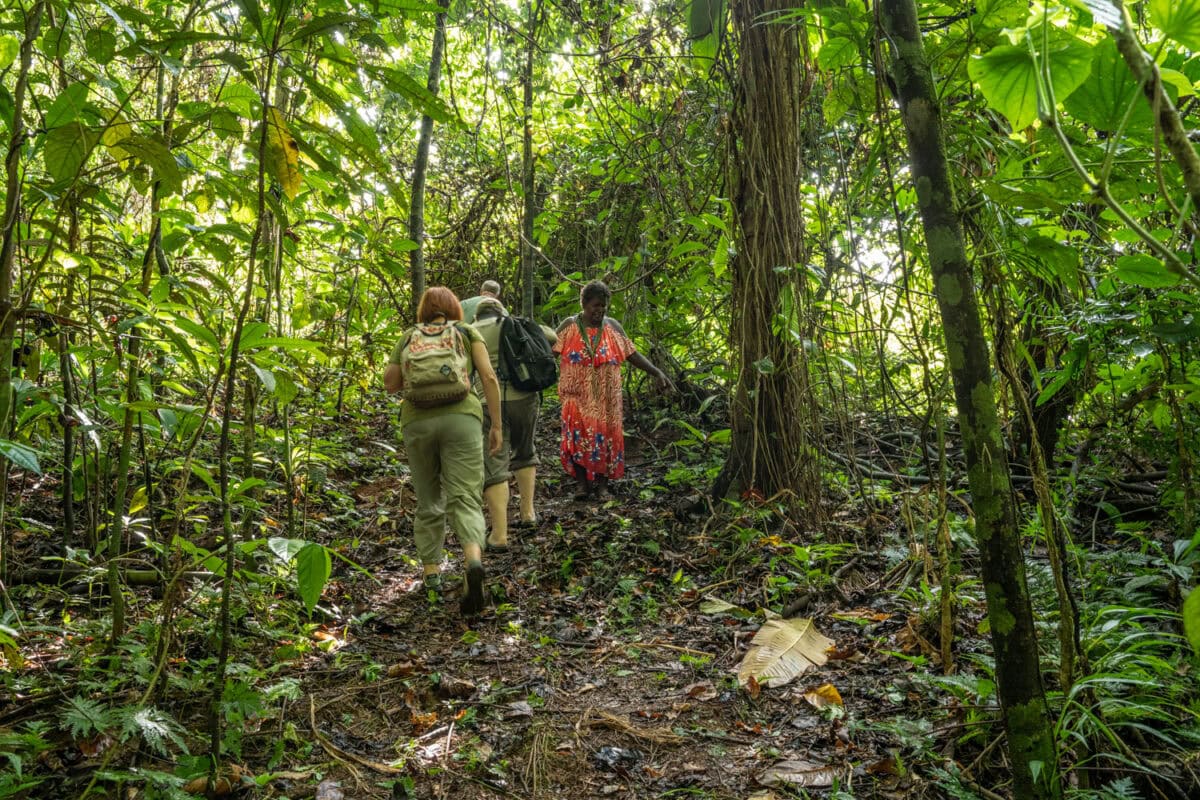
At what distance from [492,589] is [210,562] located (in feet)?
6.53

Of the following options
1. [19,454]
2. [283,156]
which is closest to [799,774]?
[19,454]

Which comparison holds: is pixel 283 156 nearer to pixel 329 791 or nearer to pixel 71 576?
pixel 329 791

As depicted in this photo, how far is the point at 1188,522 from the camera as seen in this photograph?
105 inches

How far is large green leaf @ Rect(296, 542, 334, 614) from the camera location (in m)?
1.93

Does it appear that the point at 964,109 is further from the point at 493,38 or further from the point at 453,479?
the point at 493,38

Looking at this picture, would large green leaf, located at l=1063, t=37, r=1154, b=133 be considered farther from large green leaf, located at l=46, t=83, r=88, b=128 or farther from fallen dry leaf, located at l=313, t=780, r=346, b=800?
fallen dry leaf, located at l=313, t=780, r=346, b=800

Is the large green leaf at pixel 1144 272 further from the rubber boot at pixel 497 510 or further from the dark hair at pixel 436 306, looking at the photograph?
the rubber boot at pixel 497 510

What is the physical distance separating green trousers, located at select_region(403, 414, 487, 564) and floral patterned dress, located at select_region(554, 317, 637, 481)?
6.43 ft

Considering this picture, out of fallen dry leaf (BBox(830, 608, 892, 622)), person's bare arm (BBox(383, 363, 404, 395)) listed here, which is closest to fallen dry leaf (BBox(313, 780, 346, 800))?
fallen dry leaf (BBox(830, 608, 892, 622))

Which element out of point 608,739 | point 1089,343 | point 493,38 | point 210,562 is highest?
point 493,38

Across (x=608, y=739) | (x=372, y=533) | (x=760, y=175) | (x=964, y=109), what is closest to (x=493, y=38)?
(x=760, y=175)

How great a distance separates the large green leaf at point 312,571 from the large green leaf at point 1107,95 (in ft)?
6.40

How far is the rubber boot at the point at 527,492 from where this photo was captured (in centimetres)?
586

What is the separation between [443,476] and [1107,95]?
371cm
